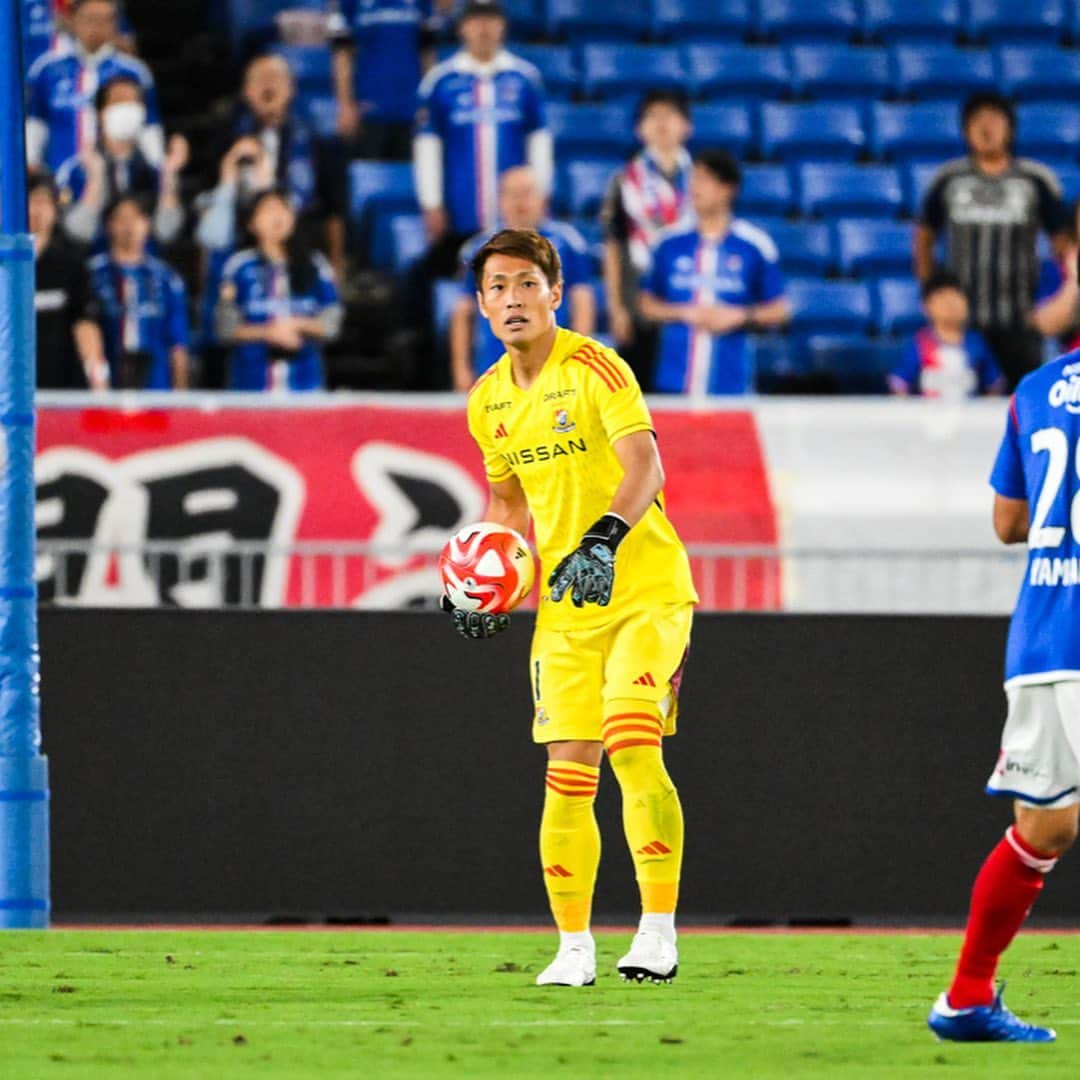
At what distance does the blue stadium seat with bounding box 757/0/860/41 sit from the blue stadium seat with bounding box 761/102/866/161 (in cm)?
96

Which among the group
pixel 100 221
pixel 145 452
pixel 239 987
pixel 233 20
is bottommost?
pixel 239 987

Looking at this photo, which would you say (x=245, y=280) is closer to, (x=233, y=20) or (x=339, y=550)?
(x=339, y=550)

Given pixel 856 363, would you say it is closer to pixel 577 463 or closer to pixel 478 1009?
pixel 577 463

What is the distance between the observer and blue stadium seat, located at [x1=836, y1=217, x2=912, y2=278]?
17.0 metres

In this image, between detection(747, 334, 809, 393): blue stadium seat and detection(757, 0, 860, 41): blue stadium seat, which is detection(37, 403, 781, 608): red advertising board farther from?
detection(757, 0, 860, 41): blue stadium seat

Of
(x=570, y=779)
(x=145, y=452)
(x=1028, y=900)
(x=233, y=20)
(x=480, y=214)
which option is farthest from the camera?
(x=233, y=20)

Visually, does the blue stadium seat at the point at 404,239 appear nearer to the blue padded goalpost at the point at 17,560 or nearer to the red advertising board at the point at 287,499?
the red advertising board at the point at 287,499

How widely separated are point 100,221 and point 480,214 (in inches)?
83.9

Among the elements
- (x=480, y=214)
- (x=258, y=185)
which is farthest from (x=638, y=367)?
(x=258, y=185)

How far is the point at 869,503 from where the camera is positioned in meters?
11.6

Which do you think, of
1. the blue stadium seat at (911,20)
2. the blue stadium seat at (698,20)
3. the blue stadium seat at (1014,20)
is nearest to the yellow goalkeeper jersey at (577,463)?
the blue stadium seat at (698,20)

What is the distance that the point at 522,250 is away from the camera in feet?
26.7

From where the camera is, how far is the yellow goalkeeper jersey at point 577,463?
26.6ft

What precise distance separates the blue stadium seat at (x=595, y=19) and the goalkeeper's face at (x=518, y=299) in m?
10.6
